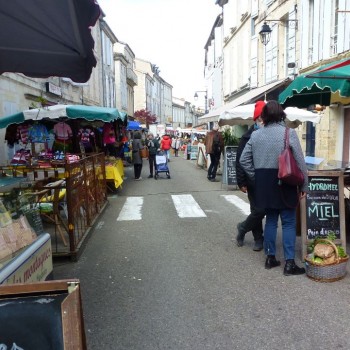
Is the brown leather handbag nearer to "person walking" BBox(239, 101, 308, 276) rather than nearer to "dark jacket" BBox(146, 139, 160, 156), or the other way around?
"person walking" BBox(239, 101, 308, 276)

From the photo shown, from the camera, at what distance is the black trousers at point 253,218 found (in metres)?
4.84

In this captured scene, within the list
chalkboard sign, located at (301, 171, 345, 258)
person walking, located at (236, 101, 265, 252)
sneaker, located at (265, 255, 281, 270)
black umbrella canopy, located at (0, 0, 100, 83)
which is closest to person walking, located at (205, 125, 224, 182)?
person walking, located at (236, 101, 265, 252)

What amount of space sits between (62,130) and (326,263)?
331 inches

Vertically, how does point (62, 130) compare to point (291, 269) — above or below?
above

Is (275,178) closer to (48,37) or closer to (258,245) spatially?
(258,245)

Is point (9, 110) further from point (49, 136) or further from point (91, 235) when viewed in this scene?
point (91, 235)

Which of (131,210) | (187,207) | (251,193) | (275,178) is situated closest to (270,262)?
(251,193)

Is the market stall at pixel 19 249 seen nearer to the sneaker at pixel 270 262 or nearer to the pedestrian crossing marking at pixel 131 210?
the sneaker at pixel 270 262

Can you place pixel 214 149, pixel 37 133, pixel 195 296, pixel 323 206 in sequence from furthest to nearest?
pixel 214 149, pixel 37 133, pixel 323 206, pixel 195 296

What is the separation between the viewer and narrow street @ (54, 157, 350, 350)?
3.02 m

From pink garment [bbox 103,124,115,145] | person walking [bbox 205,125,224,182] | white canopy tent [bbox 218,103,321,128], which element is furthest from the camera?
person walking [bbox 205,125,224,182]

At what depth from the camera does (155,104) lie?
2719 inches

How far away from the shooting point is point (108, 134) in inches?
461

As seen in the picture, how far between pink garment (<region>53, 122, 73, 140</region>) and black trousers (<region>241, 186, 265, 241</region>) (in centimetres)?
696
